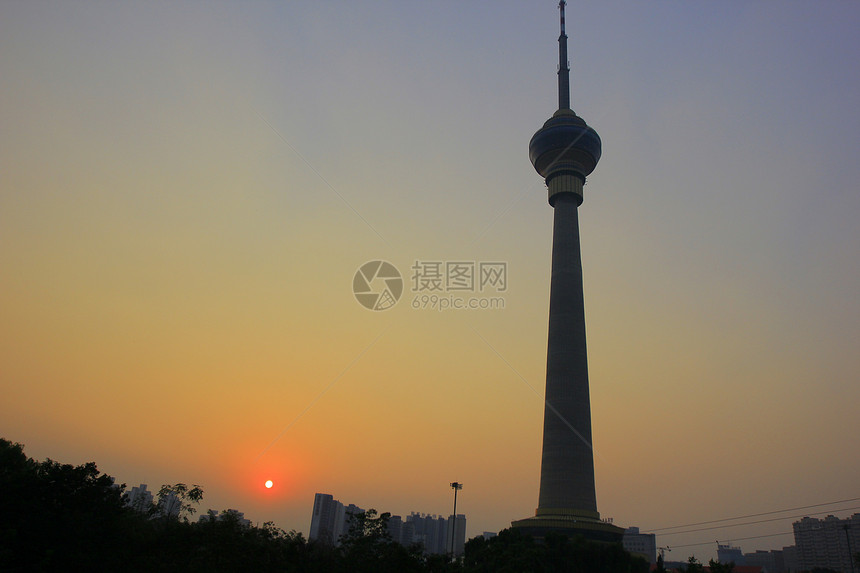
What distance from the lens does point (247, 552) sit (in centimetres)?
3794

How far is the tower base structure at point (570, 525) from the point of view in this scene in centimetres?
7138

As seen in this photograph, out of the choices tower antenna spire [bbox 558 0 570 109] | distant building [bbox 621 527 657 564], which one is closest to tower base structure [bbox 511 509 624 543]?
tower antenna spire [bbox 558 0 570 109]

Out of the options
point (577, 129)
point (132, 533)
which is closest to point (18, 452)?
point (132, 533)

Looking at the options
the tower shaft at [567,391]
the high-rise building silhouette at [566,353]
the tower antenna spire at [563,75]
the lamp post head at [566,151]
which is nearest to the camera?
the high-rise building silhouette at [566,353]

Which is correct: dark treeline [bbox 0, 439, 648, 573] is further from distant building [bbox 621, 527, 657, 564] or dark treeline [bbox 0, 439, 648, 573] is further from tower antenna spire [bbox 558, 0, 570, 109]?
distant building [bbox 621, 527, 657, 564]

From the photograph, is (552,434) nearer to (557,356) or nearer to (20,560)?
(557,356)

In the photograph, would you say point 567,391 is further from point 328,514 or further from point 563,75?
point 328,514

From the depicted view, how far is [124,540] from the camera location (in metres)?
35.9

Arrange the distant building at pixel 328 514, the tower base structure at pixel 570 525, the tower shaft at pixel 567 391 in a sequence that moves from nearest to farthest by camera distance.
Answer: the tower base structure at pixel 570 525 → the tower shaft at pixel 567 391 → the distant building at pixel 328 514

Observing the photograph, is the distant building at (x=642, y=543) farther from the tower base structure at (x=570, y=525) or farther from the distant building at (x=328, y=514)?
the tower base structure at (x=570, y=525)

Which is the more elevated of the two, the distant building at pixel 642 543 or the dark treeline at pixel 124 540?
the distant building at pixel 642 543

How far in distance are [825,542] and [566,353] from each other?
162465mm

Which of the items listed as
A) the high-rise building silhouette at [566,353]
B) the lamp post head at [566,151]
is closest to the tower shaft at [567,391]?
the high-rise building silhouette at [566,353]

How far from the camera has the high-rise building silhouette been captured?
2938 inches
